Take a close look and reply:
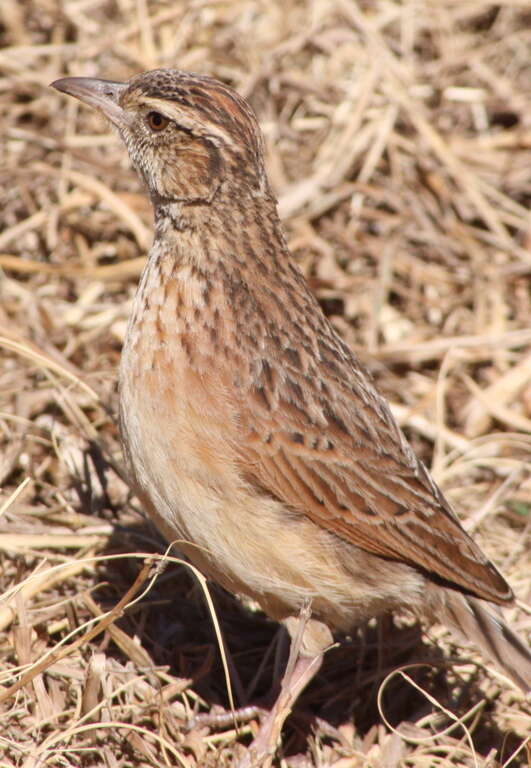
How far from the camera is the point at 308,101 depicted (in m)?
8.69

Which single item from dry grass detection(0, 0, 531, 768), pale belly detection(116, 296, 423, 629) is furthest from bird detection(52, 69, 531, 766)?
dry grass detection(0, 0, 531, 768)

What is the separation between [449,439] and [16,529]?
9.08 feet

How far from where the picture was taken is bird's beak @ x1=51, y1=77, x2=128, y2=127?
17.9ft

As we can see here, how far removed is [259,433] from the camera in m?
4.87

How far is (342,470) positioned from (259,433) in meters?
0.41

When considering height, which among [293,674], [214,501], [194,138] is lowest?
[293,674]

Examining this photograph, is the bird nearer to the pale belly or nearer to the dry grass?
the pale belly

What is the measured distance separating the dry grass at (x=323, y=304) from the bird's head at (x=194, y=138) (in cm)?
148

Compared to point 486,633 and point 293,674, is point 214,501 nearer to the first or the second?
point 293,674

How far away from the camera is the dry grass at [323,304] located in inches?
213

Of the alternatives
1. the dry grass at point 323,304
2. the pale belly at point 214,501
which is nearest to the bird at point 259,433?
the pale belly at point 214,501

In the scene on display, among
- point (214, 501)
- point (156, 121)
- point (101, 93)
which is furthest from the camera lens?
point (101, 93)

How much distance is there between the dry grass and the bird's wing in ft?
2.24

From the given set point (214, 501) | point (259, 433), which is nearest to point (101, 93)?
point (259, 433)
